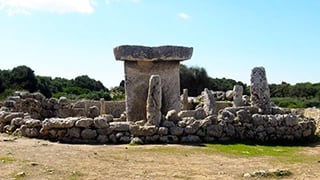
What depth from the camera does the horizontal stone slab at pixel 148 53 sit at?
1752 cm

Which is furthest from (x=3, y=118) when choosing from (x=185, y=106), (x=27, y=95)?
(x=185, y=106)

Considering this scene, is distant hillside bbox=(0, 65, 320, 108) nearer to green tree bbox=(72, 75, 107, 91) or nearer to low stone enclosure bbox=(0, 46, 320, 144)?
green tree bbox=(72, 75, 107, 91)

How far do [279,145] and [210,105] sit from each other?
669cm

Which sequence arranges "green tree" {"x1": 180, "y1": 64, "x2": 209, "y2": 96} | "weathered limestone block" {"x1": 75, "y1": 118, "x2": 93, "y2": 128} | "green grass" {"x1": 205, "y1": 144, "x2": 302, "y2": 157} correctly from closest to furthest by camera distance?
"green grass" {"x1": 205, "y1": 144, "x2": 302, "y2": 157} → "weathered limestone block" {"x1": 75, "y1": 118, "x2": 93, "y2": 128} → "green tree" {"x1": 180, "y1": 64, "x2": 209, "y2": 96}

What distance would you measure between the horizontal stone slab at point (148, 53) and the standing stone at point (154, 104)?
Result: 2.64 m

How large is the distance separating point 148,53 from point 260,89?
163 inches

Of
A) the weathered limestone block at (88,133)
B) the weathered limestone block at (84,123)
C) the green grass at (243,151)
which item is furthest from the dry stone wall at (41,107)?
the green grass at (243,151)

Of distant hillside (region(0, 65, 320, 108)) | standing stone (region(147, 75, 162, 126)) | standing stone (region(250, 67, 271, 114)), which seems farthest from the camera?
distant hillside (region(0, 65, 320, 108))

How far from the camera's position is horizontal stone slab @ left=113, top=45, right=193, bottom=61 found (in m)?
17.5

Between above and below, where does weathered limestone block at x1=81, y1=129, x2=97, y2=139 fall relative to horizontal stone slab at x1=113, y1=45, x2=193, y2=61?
below

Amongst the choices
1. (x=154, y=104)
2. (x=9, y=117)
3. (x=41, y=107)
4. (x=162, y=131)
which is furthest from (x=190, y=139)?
(x=41, y=107)

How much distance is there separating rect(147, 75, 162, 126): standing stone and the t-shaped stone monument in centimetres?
269

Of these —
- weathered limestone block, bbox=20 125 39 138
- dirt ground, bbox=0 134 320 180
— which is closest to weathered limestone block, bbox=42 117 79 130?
weathered limestone block, bbox=20 125 39 138

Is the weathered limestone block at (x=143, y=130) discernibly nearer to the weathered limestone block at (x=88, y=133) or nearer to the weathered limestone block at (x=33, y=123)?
the weathered limestone block at (x=88, y=133)
